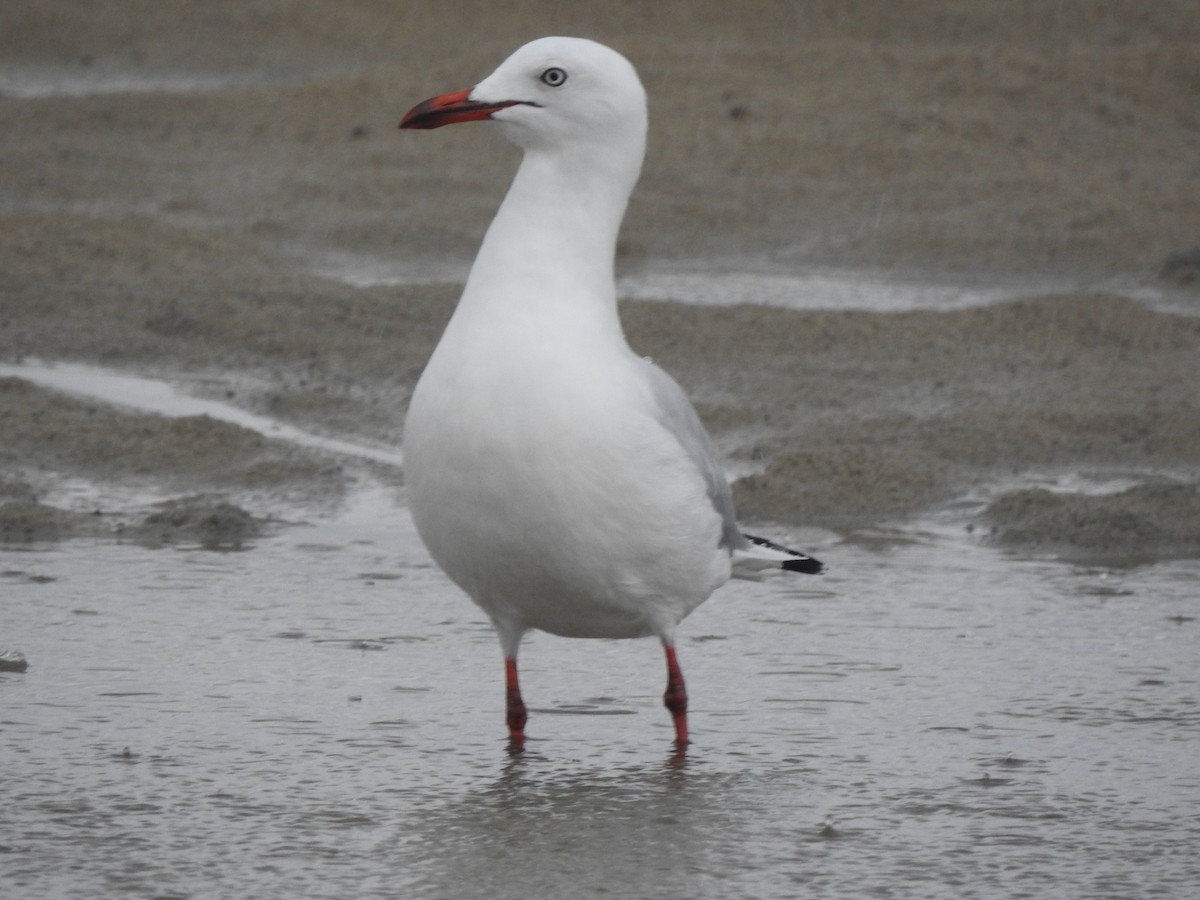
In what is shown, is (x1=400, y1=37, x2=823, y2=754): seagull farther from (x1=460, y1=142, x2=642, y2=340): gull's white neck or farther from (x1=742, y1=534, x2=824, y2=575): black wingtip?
(x1=742, y1=534, x2=824, y2=575): black wingtip

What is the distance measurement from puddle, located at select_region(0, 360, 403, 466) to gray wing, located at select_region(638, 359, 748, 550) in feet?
10.7

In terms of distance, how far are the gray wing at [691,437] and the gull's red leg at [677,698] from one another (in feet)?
1.13

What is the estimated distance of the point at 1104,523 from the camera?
770cm

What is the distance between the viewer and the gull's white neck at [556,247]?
4.98 meters

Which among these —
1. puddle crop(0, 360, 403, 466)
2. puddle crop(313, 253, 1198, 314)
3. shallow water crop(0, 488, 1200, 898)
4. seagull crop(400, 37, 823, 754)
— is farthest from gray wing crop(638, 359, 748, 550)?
puddle crop(313, 253, 1198, 314)

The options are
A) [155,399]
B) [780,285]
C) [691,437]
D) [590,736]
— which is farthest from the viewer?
[780,285]

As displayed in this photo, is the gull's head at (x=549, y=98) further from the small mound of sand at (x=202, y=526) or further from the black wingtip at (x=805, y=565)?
the small mound of sand at (x=202, y=526)

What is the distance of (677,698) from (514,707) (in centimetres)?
41

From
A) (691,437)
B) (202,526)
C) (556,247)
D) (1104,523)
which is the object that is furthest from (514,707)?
(1104,523)

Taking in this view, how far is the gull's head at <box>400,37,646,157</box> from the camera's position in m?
5.09

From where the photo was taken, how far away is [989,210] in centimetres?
1349

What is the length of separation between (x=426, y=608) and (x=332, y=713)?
1163mm

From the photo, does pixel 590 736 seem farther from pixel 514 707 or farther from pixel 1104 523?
pixel 1104 523

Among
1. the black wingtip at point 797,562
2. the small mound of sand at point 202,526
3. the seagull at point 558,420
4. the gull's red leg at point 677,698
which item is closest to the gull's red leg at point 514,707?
the seagull at point 558,420
